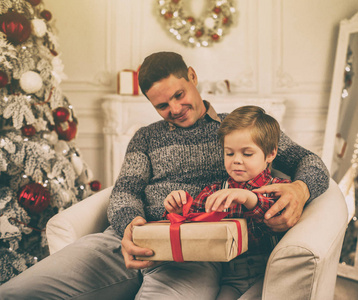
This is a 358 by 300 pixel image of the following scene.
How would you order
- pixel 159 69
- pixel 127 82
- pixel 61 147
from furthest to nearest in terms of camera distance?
pixel 127 82
pixel 61 147
pixel 159 69

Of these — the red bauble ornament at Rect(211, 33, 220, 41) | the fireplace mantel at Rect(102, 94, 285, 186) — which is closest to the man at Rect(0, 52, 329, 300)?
the fireplace mantel at Rect(102, 94, 285, 186)

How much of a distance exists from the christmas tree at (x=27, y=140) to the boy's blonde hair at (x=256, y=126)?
1.31 m

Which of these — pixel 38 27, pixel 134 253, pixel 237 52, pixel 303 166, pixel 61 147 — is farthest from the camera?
pixel 237 52

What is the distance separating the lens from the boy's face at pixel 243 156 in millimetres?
1216

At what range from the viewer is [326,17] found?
3229 mm

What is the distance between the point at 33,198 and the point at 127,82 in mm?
1489

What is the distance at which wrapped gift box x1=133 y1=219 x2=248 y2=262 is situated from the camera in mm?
946

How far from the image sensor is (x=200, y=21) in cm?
333

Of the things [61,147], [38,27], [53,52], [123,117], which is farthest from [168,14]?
[61,147]

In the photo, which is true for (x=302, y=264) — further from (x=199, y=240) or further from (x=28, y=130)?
(x=28, y=130)

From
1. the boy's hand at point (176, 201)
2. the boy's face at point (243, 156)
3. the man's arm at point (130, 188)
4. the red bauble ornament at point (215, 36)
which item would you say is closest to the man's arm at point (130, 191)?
the man's arm at point (130, 188)

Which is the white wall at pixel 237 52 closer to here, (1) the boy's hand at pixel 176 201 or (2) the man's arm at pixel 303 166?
(2) the man's arm at pixel 303 166

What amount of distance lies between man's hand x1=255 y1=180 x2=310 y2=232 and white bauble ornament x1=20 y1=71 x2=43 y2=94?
155 centimetres

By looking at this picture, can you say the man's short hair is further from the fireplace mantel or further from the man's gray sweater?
the fireplace mantel
